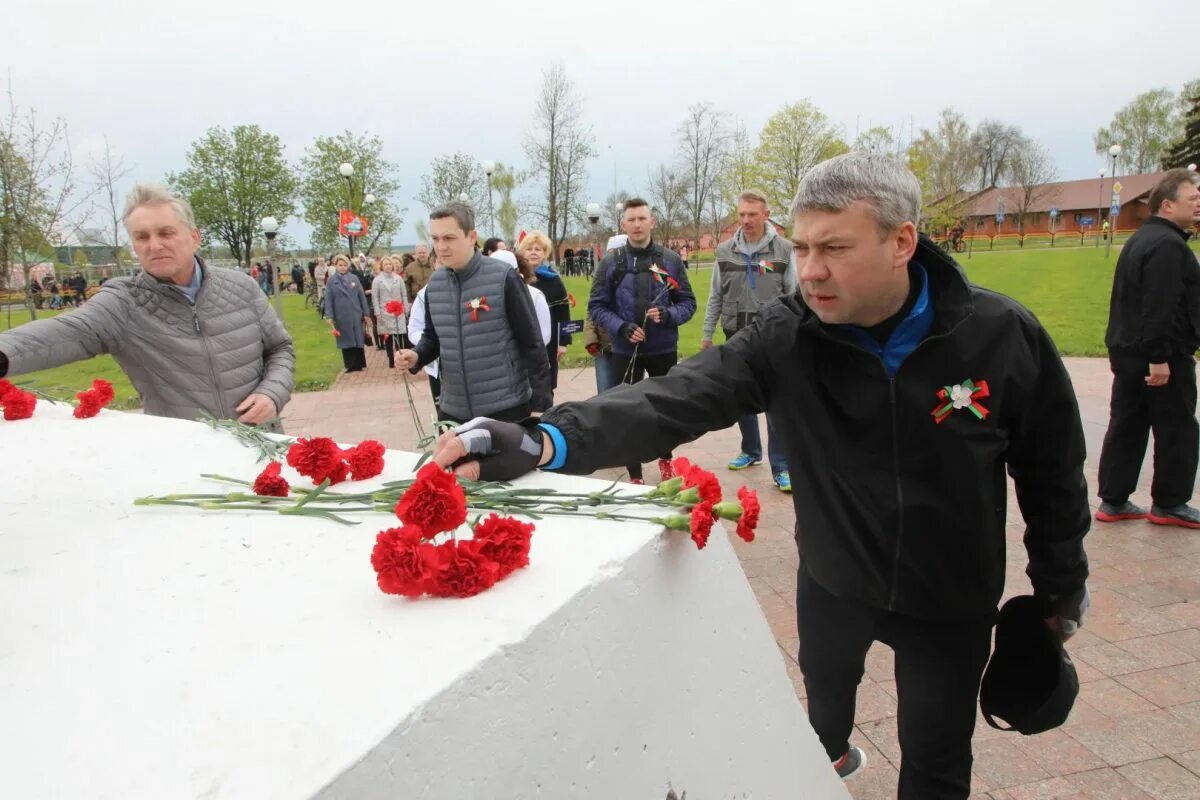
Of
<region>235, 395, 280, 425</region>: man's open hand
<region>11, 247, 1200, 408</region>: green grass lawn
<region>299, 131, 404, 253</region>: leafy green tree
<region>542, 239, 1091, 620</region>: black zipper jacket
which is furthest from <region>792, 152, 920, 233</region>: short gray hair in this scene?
<region>299, 131, 404, 253</region>: leafy green tree

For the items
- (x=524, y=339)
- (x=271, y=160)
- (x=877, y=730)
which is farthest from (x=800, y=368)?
(x=271, y=160)

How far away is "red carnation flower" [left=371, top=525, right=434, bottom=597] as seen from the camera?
1119mm

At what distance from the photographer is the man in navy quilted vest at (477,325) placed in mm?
3893

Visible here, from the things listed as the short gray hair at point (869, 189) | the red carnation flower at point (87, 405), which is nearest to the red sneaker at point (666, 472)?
the short gray hair at point (869, 189)

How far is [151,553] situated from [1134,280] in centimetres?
475

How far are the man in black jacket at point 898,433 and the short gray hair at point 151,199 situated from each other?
2.00 meters

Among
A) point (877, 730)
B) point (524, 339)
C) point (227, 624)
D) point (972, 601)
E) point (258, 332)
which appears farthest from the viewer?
point (524, 339)

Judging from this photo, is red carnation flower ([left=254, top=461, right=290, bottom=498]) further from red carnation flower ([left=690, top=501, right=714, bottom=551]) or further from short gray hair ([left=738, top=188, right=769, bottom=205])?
short gray hair ([left=738, top=188, right=769, bottom=205])

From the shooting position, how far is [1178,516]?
4383 mm

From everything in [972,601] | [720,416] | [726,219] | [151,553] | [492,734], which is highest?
[726,219]

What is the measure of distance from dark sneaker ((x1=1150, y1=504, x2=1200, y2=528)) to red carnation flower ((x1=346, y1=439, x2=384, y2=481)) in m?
4.55

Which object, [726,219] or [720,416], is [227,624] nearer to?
[720,416]

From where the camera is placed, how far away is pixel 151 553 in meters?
1.45

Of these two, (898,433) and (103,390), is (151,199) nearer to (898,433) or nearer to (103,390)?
(103,390)
